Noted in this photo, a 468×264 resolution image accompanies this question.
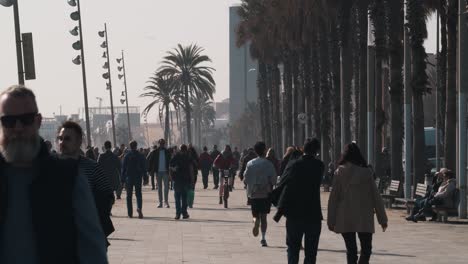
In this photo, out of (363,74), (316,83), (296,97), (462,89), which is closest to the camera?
(462,89)

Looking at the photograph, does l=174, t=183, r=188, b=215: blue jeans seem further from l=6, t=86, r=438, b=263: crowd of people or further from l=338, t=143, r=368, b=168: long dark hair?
l=338, t=143, r=368, b=168: long dark hair

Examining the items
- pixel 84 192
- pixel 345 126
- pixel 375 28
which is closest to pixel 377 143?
pixel 375 28

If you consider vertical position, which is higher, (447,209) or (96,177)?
(96,177)

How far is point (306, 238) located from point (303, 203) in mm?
378

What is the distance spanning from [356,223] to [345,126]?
36.5 m

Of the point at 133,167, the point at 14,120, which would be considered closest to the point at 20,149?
the point at 14,120

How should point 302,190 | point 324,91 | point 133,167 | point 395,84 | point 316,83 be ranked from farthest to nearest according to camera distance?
point 316,83 < point 324,91 < point 395,84 < point 133,167 < point 302,190

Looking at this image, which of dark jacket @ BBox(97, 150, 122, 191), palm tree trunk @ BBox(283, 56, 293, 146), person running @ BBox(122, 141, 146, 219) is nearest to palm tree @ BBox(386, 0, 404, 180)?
person running @ BBox(122, 141, 146, 219)

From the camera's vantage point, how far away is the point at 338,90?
5169 centimetres

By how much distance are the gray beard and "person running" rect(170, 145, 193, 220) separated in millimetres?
22917

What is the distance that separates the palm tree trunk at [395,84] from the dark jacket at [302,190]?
2258 cm

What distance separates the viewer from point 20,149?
16.0 ft

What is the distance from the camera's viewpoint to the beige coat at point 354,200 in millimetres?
13844

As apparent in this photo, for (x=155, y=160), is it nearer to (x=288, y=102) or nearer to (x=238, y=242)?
(x=238, y=242)
